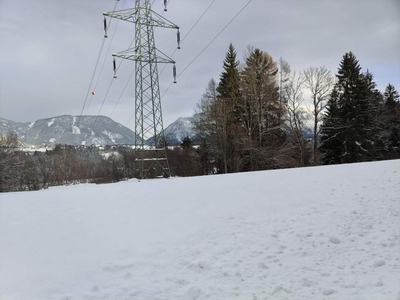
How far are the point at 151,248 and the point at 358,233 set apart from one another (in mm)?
4206

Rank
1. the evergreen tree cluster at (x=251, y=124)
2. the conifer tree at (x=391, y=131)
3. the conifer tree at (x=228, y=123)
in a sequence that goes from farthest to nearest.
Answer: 1. the conifer tree at (x=391, y=131)
2. the conifer tree at (x=228, y=123)
3. the evergreen tree cluster at (x=251, y=124)

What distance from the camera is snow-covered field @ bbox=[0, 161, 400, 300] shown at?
13.0 ft

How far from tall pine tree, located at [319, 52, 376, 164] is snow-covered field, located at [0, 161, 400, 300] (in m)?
24.9

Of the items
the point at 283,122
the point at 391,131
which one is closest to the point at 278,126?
the point at 283,122

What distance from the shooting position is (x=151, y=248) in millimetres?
5156

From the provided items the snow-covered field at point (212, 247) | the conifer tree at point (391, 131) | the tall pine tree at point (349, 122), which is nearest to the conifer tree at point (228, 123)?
the tall pine tree at point (349, 122)

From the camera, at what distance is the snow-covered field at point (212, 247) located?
13.0 feet

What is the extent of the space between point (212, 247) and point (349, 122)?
31.5 m

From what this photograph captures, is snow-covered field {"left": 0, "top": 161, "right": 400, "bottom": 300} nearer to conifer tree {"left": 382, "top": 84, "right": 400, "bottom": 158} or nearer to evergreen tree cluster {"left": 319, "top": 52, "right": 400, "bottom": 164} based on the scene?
evergreen tree cluster {"left": 319, "top": 52, "right": 400, "bottom": 164}

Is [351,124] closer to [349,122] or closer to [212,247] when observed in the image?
[349,122]

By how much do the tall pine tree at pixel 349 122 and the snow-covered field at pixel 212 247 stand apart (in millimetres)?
24914

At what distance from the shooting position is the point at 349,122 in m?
31.4

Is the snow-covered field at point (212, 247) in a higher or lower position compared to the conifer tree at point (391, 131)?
lower

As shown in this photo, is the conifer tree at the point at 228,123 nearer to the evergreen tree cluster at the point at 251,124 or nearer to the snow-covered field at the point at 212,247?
the evergreen tree cluster at the point at 251,124
